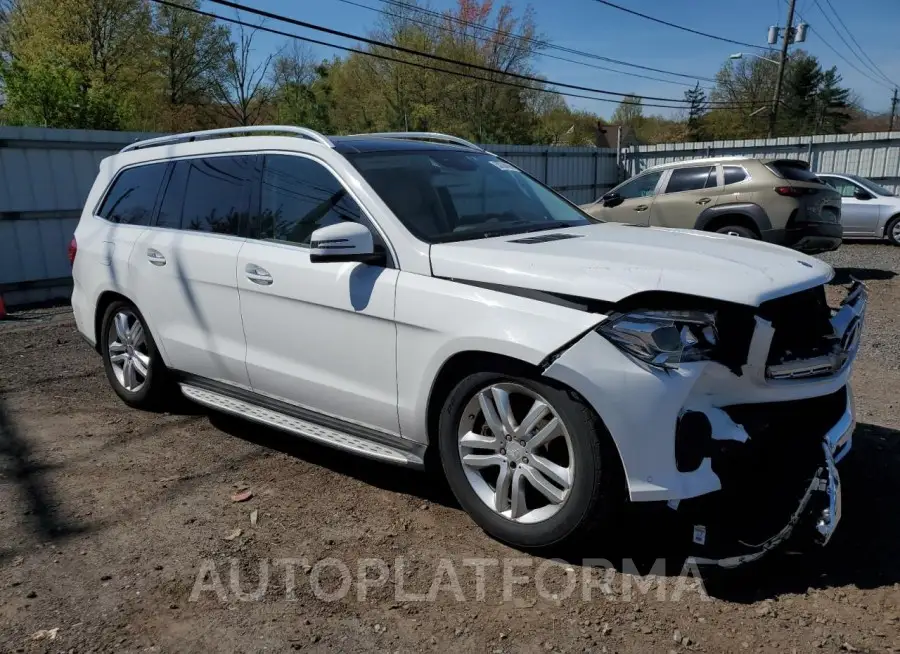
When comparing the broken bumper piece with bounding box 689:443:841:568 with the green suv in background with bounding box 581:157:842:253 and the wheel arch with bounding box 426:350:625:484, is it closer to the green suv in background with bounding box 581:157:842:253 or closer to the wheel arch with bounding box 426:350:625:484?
the wheel arch with bounding box 426:350:625:484

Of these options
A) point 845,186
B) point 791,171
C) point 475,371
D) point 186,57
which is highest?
point 186,57

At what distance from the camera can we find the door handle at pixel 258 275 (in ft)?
12.7

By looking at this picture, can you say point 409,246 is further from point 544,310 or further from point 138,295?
point 138,295

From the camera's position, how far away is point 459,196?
3963 millimetres

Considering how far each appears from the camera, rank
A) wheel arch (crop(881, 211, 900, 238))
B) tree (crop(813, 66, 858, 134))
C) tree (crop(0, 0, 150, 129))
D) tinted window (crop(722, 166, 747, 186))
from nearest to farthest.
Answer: tinted window (crop(722, 166, 747, 186)) → wheel arch (crop(881, 211, 900, 238)) → tree (crop(0, 0, 150, 129)) → tree (crop(813, 66, 858, 134))

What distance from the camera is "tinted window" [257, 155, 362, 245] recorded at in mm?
3742

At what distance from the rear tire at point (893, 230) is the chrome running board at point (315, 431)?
14981 mm

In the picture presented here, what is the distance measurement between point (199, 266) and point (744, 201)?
8.51 meters

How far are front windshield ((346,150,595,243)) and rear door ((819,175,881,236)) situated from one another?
1295 centimetres

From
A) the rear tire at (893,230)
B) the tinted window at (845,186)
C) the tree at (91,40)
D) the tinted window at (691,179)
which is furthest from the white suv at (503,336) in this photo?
the tree at (91,40)

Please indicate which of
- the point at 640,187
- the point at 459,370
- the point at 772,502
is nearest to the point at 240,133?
the point at 459,370

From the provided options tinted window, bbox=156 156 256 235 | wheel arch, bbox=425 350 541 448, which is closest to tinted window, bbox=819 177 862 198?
tinted window, bbox=156 156 256 235

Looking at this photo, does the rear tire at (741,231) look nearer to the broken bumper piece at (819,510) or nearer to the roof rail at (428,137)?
the roof rail at (428,137)

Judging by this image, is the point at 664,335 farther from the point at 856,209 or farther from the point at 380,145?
the point at 856,209
